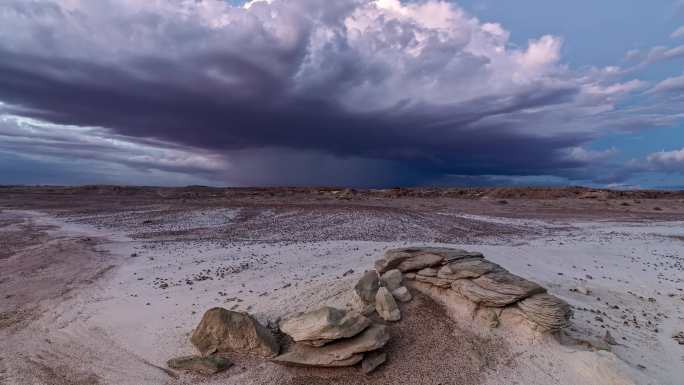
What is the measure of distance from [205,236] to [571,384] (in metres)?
16.0

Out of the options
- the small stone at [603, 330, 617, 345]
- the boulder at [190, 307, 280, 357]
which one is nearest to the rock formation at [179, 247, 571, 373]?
the boulder at [190, 307, 280, 357]

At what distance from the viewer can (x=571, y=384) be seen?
7012 mm

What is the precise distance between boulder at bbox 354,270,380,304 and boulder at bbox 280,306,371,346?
102 centimetres

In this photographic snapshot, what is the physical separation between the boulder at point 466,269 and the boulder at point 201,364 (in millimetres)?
4385

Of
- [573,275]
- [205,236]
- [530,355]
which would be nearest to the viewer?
[530,355]

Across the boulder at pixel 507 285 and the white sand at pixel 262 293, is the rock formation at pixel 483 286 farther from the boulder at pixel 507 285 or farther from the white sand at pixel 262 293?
the white sand at pixel 262 293

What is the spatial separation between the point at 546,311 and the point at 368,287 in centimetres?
325

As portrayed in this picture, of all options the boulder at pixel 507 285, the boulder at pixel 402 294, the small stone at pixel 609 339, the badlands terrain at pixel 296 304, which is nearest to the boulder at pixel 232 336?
the badlands terrain at pixel 296 304

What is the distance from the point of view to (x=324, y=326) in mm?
7090

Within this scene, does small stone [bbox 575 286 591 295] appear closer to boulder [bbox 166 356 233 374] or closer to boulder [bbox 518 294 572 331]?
boulder [bbox 518 294 572 331]

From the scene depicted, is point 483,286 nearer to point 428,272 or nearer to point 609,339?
point 428,272

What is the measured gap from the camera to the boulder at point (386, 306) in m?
8.14

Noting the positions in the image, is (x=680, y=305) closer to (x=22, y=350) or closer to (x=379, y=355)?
(x=379, y=355)

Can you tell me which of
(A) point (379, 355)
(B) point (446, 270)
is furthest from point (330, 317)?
(B) point (446, 270)
